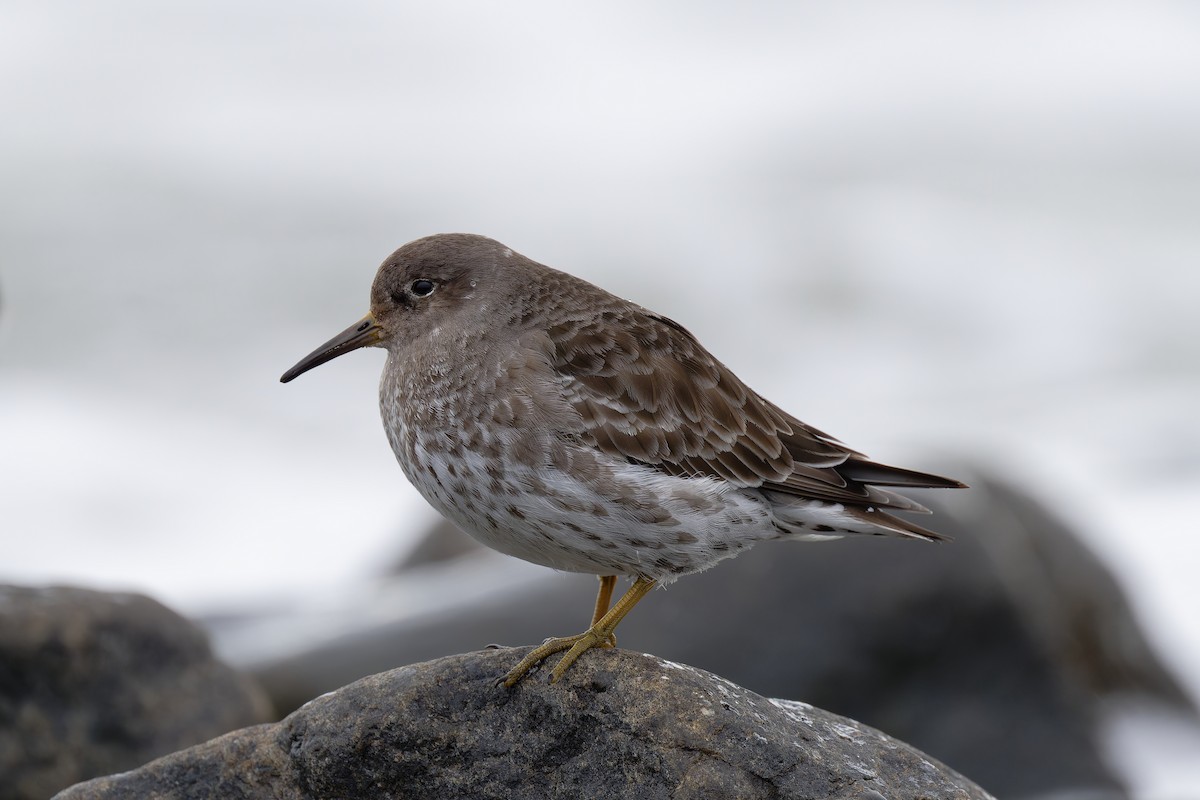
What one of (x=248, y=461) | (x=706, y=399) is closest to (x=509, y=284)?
(x=706, y=399)

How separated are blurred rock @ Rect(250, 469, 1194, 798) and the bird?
10.8 ft

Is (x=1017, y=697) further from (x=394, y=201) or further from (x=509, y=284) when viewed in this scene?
(x=394, y=201)

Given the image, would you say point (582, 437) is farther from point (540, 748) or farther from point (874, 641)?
point (874, 641)

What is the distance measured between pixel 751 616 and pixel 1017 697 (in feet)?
6.63

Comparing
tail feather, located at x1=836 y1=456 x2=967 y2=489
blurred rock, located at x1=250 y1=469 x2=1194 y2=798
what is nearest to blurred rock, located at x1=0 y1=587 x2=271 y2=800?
blurred rock, located at x1=250 y1=469 x2=1194 y2=798

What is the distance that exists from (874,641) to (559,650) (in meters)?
4.59

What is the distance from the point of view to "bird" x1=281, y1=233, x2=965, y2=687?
18.9 ft

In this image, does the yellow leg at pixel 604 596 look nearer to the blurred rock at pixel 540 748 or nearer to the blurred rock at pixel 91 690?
the blurred rock at pixel 540 748

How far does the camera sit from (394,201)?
26062 mm

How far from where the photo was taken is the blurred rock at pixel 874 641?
9.84 meters

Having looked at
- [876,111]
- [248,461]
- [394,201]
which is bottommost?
[248,461]

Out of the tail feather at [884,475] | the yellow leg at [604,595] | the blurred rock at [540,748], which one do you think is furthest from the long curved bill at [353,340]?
the tail feather at [884,475]

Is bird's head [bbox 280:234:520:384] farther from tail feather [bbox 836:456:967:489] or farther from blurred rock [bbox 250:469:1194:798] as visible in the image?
blurred rock [bbox 250:469:1194:798]

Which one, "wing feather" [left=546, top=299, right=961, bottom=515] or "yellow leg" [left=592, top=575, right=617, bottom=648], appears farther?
"yellow leg" [left=592, top=575, right=617, bottom=648]
